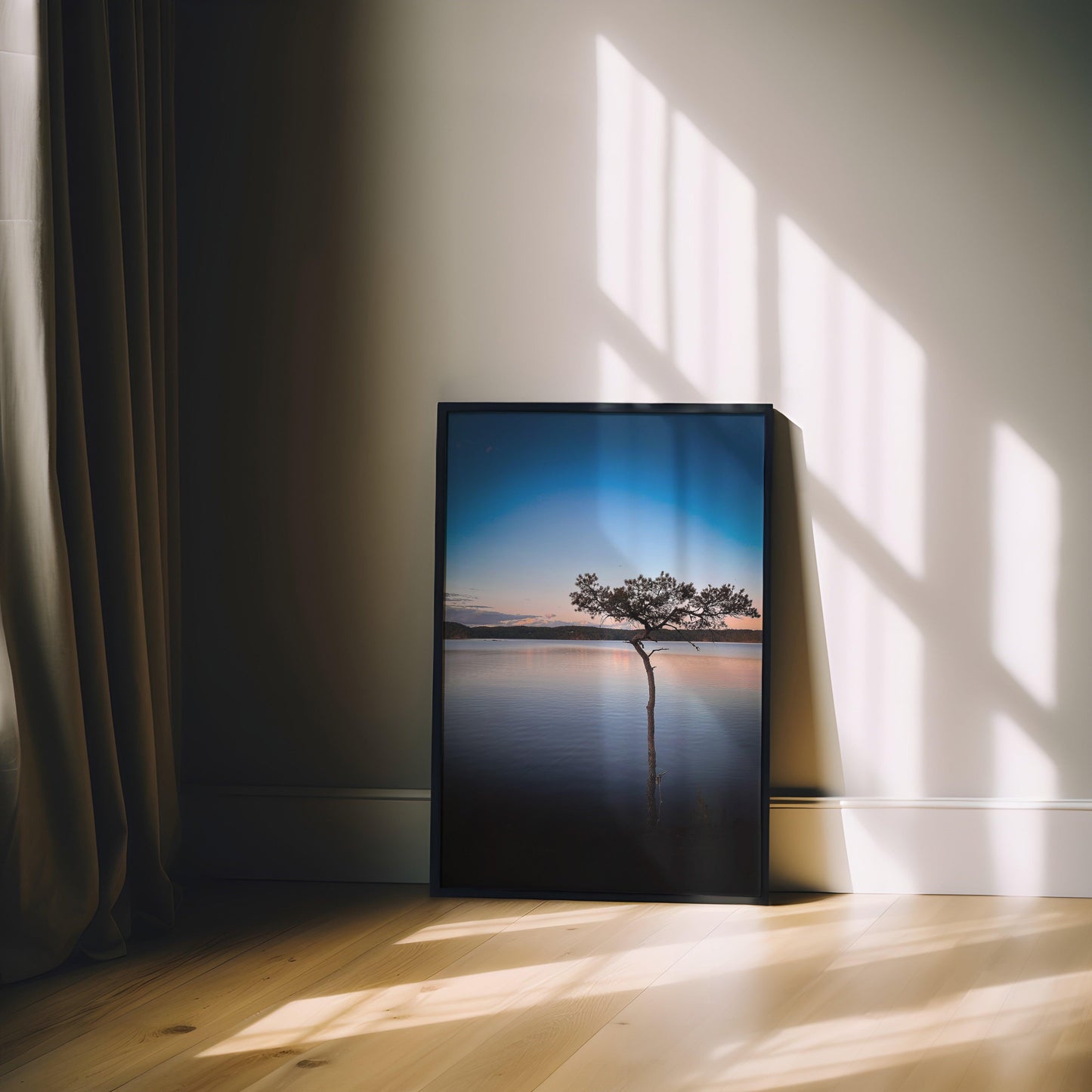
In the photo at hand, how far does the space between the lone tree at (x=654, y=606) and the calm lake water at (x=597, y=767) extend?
0.06 ft

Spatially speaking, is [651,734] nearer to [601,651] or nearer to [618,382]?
[601,651]

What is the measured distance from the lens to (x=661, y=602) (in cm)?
232

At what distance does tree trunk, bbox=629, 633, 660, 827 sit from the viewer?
2281 mm

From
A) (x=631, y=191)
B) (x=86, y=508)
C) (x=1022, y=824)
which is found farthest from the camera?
(x=631, y=191)

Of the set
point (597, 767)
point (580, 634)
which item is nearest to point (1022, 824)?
point (597, 767)

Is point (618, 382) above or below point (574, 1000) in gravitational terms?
above

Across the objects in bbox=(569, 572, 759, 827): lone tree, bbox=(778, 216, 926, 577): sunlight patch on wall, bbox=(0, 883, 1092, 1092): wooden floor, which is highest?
bbox=(778, 216, 926, 577): sunlight patch on wall

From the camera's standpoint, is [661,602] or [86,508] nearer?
[86,508]

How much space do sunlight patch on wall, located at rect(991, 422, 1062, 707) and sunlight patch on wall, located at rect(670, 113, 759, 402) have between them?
0.58m

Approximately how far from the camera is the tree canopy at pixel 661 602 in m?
2.30

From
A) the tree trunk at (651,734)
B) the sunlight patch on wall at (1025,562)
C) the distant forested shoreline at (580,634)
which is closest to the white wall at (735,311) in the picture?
the sunlight patch on wall at (1025,562)

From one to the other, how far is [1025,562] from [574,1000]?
1359 mm

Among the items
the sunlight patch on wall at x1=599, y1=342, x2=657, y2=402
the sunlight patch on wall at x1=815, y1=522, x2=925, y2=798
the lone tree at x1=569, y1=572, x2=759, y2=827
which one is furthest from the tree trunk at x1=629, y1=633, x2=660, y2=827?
the sunlight patch on wall at x1=599, y1=342, x2=657, y2=402

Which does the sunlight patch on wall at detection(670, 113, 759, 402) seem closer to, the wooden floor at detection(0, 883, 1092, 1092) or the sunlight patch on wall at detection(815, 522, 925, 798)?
the sunlight patch on wall at detection(815, 522, 925, 798)
